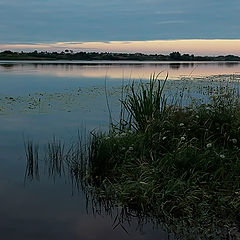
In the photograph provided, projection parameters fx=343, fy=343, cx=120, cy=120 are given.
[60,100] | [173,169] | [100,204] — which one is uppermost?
[173,169]

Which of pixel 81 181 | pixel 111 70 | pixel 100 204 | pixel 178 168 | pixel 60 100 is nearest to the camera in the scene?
pixel 100 204

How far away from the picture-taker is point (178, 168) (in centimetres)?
562

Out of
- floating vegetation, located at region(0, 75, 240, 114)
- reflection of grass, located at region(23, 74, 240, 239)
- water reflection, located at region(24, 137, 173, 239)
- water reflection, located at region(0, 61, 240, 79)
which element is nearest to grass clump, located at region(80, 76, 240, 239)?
reflection of grass, located at region(23, 74, 240, 239)

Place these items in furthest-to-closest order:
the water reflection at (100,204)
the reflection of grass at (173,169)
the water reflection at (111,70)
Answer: the water reflection at (111,70) → the reflection of grass at (173,169) → the water reflection at (100,204)

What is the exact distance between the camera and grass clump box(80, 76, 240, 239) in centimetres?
476

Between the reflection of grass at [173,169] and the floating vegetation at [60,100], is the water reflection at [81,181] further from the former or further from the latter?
the floating vegetation at [60,100]

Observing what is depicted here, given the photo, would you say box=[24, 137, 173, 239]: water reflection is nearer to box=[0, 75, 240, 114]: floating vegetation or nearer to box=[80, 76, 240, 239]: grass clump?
box=[80, 76, 240, 239]: grass clump

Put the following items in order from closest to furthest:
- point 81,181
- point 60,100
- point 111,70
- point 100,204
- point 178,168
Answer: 1. point 100,204
2. point 178,168
3. point 81,181
4. point 60,100
5. point 111,70

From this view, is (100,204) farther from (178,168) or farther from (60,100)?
(60,100)

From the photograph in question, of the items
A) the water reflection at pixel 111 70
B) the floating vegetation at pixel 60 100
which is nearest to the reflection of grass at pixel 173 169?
the floating vegetation at pixel 60 100

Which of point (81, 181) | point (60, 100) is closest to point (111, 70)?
point (60, 100)

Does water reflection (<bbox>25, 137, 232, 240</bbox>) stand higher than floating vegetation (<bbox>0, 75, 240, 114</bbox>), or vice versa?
floating vegetation (<bbox>0, 75, 240, 114</bbox>)

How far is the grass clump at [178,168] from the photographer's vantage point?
15.6 ft

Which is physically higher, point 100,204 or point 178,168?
point 178,168
